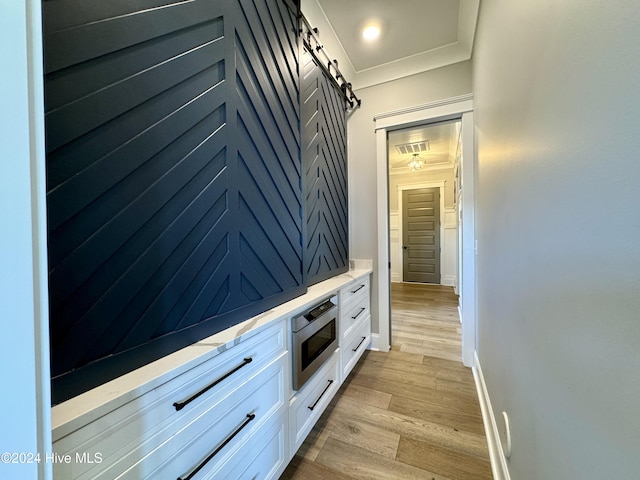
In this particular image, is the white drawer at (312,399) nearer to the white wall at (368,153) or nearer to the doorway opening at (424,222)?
the white wall at (368,153)

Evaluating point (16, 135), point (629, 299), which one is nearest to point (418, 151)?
point (629, 299)

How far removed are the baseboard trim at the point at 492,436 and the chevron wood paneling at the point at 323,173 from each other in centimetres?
138

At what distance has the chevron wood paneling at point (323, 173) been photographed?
6.09ft

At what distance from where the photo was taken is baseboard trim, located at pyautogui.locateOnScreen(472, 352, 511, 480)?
1.18 meters

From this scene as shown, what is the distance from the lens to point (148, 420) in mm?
646

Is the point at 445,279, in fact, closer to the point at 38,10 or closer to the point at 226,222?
the point at 226,222

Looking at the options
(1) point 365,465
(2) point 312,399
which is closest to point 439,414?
(1) point 365,465

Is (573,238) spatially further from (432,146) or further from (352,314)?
(432,146)

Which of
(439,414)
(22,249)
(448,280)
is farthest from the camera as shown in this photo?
(448,280)

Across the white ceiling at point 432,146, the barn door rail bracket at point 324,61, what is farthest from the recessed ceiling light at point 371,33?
the white ceiling at point 432,146

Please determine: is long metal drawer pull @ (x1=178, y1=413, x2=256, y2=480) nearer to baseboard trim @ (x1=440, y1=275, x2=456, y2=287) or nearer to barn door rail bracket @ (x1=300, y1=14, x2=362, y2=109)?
barn door rail bracket @ (x1=300, y1=14, x2=362, y2=109)

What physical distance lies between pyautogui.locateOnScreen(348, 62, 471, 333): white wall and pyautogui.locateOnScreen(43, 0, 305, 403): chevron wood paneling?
1.64 m

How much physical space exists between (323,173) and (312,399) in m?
1.69

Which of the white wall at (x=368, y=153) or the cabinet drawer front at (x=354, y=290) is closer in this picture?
the cabinet drawer front at (x=354, y=290)
